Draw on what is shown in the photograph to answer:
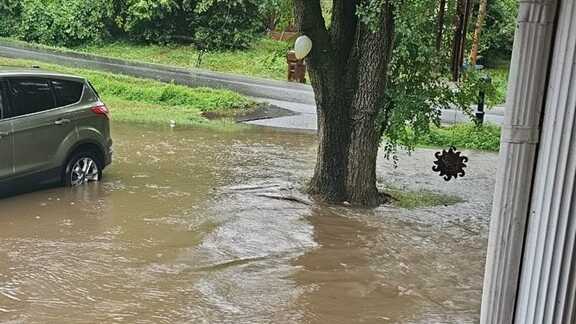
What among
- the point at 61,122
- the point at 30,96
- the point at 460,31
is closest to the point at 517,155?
the point at 460,31

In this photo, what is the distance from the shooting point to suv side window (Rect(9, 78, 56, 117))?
8.37 m

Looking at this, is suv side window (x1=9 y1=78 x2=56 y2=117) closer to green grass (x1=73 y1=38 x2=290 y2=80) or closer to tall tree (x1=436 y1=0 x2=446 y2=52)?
tall tree (x1=436 y1=0 x2=446 y2=52)

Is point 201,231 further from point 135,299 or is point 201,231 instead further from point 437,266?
point 437,266

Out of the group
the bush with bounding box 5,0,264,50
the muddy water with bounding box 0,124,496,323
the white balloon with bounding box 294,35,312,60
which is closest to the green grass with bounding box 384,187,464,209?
the muddy water with bounding box 0,124,496,323

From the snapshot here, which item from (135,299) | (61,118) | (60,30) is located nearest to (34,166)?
(61,118)

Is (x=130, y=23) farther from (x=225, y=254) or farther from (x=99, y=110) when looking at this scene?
(x=225, y=254)

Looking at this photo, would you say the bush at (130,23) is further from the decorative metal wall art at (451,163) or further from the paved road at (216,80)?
the decorative metal wall art at (451,163)

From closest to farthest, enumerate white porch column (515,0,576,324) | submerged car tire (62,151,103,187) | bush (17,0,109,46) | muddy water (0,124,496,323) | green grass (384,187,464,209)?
1. white porch column (515,0,576,324)
2. muddy water (0,124,496,323)
3. submerged car tire (62,151,103,187)
4. green grass (384,187,464,209)
5. bush (17,0,109,46)

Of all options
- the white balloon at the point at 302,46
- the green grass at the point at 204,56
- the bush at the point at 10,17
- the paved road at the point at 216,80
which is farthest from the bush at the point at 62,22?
the white balloon at the point at 302,46

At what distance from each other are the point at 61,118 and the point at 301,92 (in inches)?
599

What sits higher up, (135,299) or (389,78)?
(389,78)

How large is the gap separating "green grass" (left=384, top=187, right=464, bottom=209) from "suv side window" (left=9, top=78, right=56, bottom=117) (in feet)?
17.5

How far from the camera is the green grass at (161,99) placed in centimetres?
1773

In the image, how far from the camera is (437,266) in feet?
24.0
